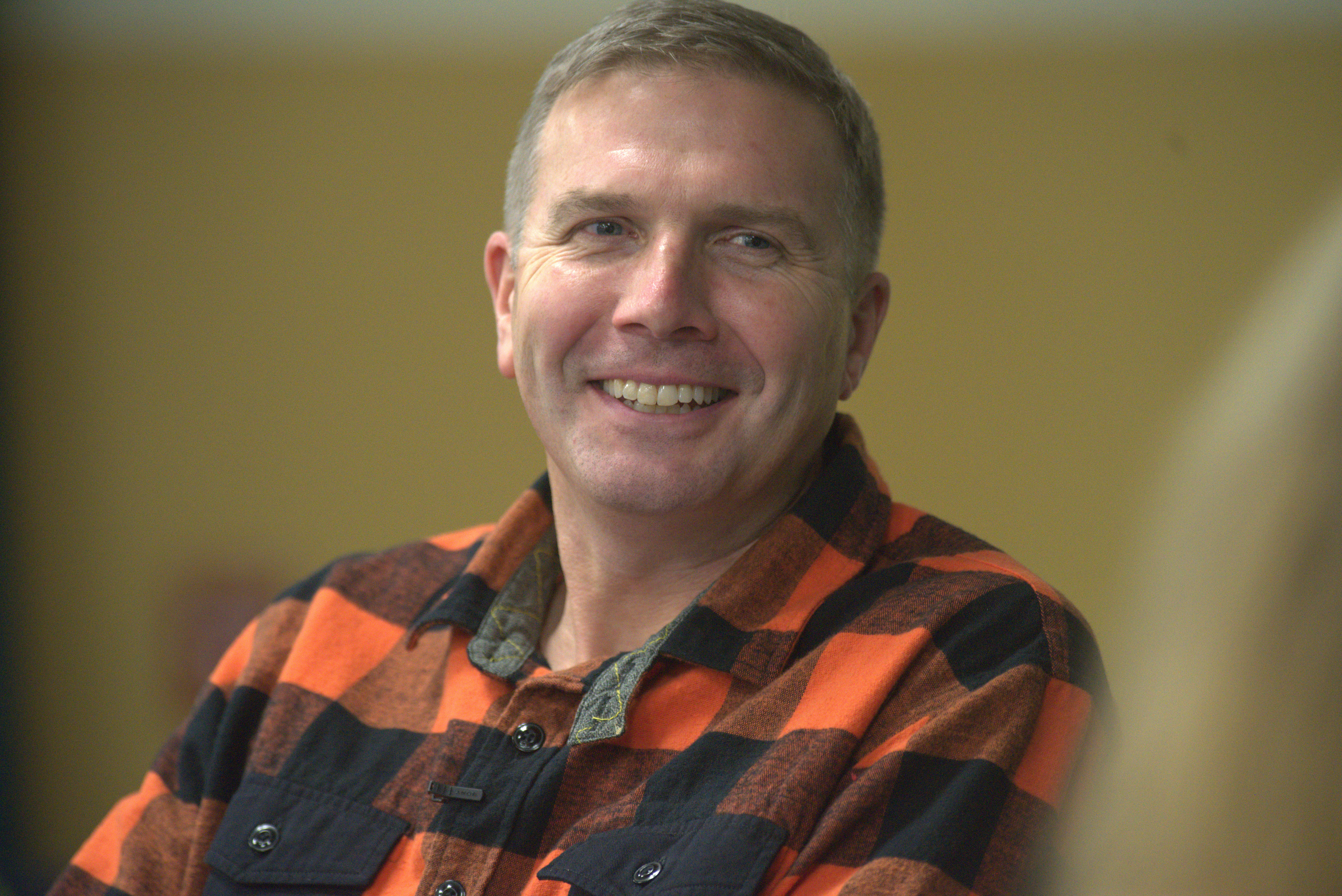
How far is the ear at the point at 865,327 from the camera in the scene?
63.0 inches

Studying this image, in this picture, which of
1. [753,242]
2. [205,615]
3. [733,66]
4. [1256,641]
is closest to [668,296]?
[753,242]

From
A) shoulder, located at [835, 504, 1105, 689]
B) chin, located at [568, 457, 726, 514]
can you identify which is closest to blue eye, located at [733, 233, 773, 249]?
chin, located at [568, 457, 726, 514]

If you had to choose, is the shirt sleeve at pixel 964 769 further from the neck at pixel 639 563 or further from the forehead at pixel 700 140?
the forehead at pixel 700 140

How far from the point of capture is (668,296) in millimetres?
1393

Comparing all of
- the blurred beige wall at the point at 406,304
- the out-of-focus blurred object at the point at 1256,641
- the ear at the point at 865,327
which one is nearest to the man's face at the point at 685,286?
the ear at the point at 865,327

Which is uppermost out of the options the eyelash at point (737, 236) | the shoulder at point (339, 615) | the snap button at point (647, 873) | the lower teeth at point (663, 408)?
the eyelash at point (737, 236)

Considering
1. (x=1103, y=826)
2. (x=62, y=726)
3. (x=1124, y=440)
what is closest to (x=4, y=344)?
(x=62, y=726)

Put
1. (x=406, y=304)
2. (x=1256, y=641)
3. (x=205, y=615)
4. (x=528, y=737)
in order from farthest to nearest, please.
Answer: (x=205, y=615) < (x=406, y=304) < (x=528, y=737) < (x=1256, y=641)

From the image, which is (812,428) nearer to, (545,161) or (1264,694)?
(545,161)

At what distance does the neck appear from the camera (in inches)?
59.6

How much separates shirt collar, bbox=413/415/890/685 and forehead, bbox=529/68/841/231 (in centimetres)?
34

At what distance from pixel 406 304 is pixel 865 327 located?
2281 mm

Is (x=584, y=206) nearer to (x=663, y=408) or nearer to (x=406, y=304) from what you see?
(x=663, y=408)

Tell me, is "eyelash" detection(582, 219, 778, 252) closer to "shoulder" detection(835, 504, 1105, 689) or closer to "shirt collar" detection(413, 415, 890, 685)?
"shirt collar" detection(413, 415, 890, 685)
